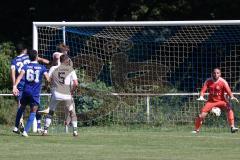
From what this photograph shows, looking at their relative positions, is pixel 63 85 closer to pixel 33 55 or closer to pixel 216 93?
pixel 33 55

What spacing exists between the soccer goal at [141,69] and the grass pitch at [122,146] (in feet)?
7.30

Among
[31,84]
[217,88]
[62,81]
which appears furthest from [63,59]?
[217,88]

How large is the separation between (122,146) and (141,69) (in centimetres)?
729

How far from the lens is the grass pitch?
51.3 ft

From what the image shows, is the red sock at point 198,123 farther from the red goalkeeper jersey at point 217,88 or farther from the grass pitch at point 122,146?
the red goalkeeper jersey at point 217,88

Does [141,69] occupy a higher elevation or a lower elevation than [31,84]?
higher

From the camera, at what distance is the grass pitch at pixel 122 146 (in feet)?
51.3

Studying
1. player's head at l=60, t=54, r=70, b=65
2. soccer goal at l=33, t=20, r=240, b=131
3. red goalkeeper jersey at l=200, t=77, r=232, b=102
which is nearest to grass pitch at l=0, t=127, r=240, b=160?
red goalkeeper jersey at l=200, t=77, r=232, b=102

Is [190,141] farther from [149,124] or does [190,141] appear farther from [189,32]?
[189,32]

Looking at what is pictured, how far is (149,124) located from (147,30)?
6.41 metres

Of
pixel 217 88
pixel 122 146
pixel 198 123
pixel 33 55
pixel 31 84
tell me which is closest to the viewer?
pixel 122 146

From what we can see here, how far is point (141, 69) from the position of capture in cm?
2477

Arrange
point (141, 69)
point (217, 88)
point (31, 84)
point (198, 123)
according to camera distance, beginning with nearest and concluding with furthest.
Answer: point (31, 84)
point (198, 123)
point (217, 88)
point (141, 69)

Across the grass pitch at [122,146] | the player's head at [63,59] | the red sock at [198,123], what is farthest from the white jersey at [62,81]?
the red sock at [198,123]
